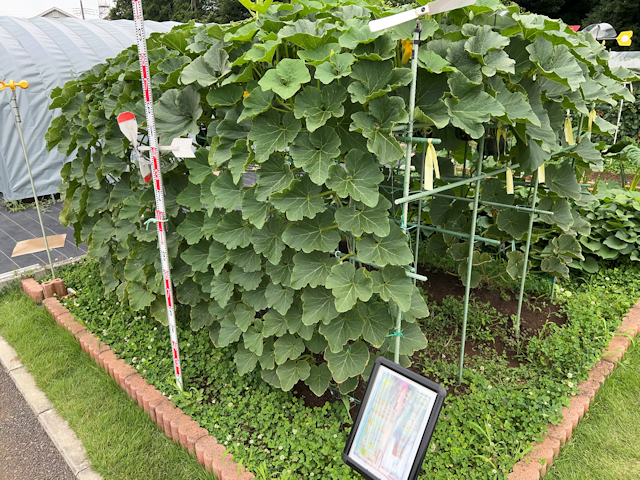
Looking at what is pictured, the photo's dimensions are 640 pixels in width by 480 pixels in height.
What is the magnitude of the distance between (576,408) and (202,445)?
6.28 feet

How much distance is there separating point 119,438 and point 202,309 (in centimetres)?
79

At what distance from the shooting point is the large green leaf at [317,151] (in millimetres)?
1767

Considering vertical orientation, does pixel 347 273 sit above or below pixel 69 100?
below

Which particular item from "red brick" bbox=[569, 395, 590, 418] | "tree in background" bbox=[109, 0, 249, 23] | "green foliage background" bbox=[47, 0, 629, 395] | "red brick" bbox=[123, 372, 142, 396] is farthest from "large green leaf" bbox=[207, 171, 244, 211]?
"tree in background" bbox=[109, 0, 249, 23]

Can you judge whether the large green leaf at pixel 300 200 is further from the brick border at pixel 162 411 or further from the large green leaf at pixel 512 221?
the large green leaf at pixel 512 221

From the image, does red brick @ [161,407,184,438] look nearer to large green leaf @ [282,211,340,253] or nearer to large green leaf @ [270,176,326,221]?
large green leaf @ [282,211,340,253]

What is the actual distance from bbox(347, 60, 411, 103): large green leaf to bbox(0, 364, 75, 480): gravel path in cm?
227

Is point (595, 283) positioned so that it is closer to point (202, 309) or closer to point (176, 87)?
point (202, 309)

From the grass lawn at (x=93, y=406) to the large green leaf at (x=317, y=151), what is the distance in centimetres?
146

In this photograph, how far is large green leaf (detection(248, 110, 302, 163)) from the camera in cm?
186

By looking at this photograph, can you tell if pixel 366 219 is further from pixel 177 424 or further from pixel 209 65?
pixel 177 424

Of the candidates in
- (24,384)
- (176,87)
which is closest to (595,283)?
(176,87)

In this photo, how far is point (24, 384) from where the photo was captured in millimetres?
2785

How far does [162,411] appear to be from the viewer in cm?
232
